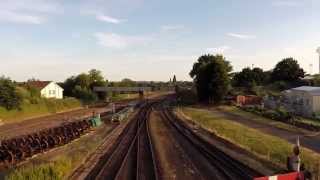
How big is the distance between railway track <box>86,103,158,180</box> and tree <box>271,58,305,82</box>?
87593mm

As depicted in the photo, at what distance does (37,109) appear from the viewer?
8344 centimetres

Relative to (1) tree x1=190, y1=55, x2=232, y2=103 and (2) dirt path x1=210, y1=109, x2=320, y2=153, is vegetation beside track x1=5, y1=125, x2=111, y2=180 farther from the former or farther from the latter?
(1) tree x1=190, y1=55, x2=232, y2=103

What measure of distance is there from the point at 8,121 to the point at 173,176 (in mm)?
51822

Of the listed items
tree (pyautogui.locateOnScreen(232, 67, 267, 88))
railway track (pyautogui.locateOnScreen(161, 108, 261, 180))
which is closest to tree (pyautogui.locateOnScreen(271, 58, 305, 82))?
tree (pyautogui.locateOnScreen(232, 67, 267, 88))

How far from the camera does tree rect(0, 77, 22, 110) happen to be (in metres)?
71.3

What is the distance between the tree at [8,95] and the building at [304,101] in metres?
42.2

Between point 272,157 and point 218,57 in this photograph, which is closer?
point 272,157

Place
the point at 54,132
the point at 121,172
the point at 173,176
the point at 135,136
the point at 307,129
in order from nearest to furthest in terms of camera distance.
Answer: the point at 173,176 → the point at 121,172 → the point at 54,132 → the point at 135,136 → the point at 307,129

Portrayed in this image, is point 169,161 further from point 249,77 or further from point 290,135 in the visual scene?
point 249,77

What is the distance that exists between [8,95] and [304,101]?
44462 millimetres

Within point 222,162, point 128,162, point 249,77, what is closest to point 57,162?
point 128,162

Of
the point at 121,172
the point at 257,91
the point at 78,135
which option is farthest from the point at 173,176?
the point at 257,91

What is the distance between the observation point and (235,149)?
32.0m

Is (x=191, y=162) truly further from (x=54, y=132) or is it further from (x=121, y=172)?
(x=54, y=132)
